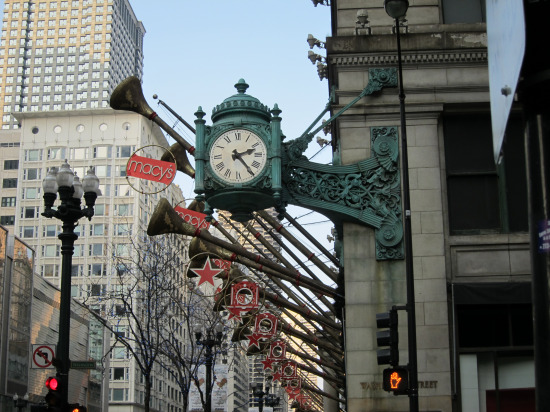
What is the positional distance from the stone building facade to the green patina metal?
277mm

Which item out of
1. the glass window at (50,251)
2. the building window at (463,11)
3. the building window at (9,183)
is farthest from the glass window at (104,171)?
the building window at (463,11)

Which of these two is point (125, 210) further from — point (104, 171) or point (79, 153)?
point (79, 153)

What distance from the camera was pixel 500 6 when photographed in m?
7.19

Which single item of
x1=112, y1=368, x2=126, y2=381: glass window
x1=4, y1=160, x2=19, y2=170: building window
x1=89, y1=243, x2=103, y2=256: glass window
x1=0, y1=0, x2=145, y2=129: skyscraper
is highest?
x1=0, y1=0, x2=145, y2=129: skyscraper

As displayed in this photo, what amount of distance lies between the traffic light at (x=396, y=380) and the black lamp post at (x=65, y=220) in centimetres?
667

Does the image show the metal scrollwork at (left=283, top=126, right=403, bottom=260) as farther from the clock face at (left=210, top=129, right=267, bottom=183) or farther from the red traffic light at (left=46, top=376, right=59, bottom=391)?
the red traffic light at (left=46, top=376, right=59, bottom=391)

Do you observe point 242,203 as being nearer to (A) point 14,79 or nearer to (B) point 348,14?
(B) point 348,14

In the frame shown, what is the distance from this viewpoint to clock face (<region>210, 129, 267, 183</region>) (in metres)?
17.1

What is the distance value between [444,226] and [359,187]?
6.41ft

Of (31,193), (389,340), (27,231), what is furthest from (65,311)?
(31,193)

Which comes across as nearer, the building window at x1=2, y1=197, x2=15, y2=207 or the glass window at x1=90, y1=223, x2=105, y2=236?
the glass window at x1=90, y1=223, x2=105, y2=236

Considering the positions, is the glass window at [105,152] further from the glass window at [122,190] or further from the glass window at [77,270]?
the glass window at [77,270]

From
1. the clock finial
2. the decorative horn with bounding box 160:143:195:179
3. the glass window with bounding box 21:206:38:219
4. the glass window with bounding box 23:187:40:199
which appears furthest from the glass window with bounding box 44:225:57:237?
the clock finial

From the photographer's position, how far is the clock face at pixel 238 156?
17.1m
